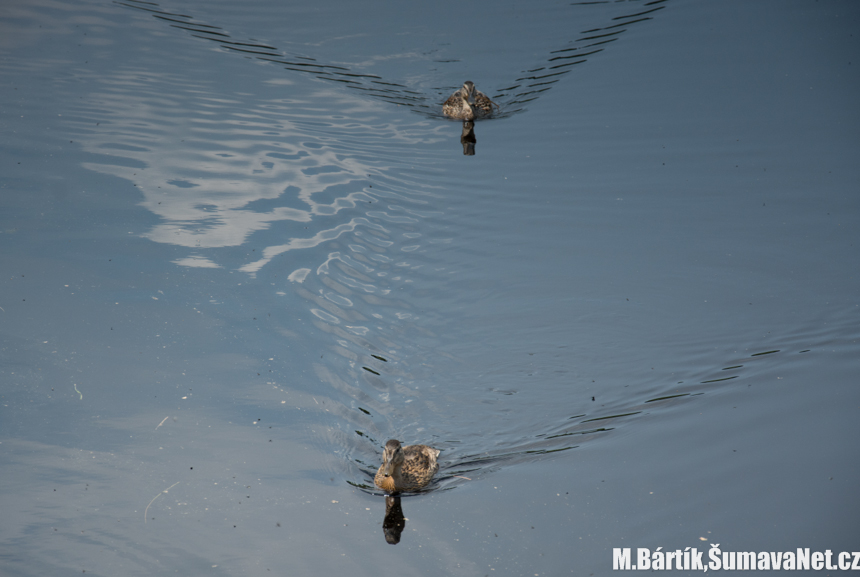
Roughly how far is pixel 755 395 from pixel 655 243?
249cm

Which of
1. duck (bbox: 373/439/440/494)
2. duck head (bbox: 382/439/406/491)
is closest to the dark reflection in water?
duck (bbox: 373/439/440/494)

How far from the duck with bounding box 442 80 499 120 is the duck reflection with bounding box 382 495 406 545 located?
282 inches

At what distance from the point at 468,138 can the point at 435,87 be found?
1957 mm

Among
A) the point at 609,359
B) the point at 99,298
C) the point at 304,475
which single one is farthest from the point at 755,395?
the point at 99,298

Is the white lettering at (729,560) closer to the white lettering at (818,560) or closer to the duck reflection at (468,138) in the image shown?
the white lettering at (818,560)

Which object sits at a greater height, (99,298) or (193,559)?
(99,298)

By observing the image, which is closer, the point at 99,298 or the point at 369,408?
the point at 369,408

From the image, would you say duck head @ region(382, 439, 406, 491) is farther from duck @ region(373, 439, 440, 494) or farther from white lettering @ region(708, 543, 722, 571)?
white lettering @ region(708, 543, 722, 571)

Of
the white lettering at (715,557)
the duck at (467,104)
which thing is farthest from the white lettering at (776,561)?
the duck at (467,104)

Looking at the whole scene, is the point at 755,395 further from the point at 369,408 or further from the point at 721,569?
the point at 369,408

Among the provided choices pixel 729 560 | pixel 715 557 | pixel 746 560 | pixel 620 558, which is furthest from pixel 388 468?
pixel 746 560

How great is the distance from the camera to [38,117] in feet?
39.3

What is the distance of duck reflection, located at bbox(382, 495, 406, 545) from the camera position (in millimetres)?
6027

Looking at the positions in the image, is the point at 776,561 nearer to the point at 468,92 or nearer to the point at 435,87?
the point at 468,92
